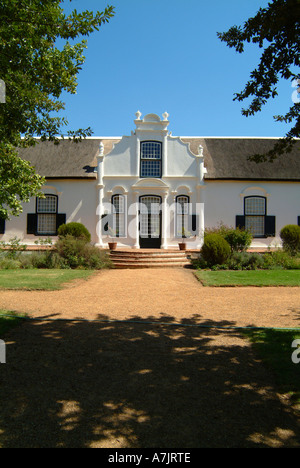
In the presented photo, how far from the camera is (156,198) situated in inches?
738

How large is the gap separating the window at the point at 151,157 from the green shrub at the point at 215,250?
579 centimetres

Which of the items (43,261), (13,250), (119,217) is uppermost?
(119,217)

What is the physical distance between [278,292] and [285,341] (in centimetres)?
440

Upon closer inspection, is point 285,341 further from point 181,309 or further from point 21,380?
point 21,380

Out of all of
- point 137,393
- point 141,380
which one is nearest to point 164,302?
point 141,380

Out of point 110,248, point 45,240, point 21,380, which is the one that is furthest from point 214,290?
point 45,240

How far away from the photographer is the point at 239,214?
18938 mm

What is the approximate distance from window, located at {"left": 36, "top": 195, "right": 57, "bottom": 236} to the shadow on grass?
1382cm

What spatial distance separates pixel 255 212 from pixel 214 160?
12.7ft

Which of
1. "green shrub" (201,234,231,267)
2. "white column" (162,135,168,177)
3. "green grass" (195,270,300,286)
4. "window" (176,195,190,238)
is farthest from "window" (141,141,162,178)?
"green grass" (195,270,300,286)

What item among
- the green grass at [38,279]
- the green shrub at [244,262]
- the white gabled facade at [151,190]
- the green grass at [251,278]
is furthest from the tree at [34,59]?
the white gabled facade at [151,190]

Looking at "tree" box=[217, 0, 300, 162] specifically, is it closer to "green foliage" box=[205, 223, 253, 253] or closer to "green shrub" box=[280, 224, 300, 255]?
"green foliage" box=[205, 223, 253, 253]

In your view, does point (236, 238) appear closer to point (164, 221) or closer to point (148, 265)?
point (148, 265)

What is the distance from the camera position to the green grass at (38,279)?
993 cm
